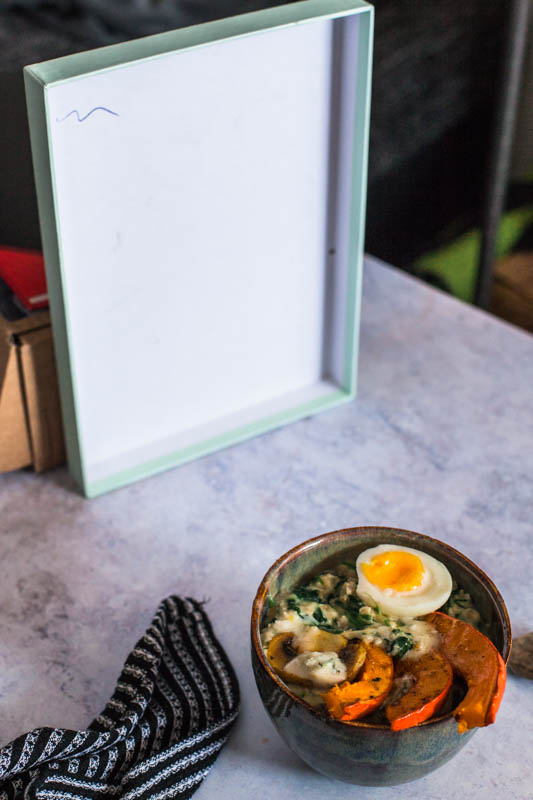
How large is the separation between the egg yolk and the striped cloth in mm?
151

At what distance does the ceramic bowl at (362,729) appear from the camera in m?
0.62

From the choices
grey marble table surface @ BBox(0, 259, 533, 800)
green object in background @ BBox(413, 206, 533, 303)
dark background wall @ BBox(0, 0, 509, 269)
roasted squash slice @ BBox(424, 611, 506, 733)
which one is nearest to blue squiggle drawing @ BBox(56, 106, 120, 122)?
grey marble table surface @ BBox(0, 259, 533, 800)

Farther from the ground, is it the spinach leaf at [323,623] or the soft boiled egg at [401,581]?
the soft boiled egg at [401,581]

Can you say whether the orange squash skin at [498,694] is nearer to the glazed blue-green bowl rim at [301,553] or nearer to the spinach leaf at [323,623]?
the glazed blue-green bowl rim at [301,553]

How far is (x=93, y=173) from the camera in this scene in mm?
823

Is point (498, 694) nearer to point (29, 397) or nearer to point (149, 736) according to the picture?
point (149, 736)

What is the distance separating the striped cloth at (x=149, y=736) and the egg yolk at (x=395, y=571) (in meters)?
0.15

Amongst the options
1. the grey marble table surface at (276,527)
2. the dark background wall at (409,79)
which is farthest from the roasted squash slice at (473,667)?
the dark background wall at (409,79)

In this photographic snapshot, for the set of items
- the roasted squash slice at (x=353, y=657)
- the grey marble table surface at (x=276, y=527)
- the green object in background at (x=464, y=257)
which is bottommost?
the green object in background at (x=464, y=257)

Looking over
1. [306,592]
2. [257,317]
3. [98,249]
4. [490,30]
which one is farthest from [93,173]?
[490,30]

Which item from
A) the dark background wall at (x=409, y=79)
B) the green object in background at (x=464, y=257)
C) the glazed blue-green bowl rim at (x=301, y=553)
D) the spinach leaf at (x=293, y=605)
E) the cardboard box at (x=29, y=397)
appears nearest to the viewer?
the glazed blue-green bowl rim at (x=301, y=553)

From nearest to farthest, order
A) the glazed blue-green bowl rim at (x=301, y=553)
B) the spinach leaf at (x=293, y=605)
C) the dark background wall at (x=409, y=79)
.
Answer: the glazed blue-green bowl rim at (x=301, y=553)
the spinach leaf at (x=293, y=605)
the dark background wall at (x=409, y=79)

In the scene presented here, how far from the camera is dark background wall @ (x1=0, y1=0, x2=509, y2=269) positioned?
5.09ft

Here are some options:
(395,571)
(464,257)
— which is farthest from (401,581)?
(464,257)
